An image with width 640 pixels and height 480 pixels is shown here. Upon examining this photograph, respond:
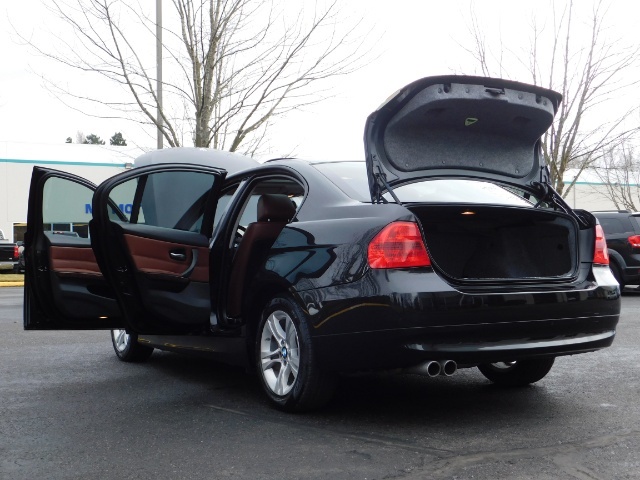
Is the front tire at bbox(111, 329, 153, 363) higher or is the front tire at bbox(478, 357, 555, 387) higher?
the front tire at bbox(478, 357, 555, 387)

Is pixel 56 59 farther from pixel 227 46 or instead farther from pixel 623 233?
pixel 623 233

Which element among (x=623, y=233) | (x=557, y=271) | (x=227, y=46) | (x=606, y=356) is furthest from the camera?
(x=227, y=46)

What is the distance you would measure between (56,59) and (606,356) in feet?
40.5

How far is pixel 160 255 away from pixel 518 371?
99.1 inches

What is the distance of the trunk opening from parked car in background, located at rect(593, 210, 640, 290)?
10142 mm

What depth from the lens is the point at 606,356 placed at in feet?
22.8

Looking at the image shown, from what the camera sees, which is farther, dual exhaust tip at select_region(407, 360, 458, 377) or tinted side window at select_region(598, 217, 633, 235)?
tinted side window at select_region(598, 217, 633, 235)

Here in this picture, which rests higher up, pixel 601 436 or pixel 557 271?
pixel 557 271

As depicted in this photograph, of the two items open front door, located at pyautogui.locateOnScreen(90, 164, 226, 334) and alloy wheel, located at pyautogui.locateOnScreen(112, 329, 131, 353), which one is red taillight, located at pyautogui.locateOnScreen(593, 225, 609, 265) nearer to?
open front door, located at pyautogui.locateOnScreen(90, 164, 226, 334)

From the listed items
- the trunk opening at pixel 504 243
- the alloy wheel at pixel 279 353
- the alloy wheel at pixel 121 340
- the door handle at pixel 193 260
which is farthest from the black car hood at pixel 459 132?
the alloy wheel at pixel 121 340

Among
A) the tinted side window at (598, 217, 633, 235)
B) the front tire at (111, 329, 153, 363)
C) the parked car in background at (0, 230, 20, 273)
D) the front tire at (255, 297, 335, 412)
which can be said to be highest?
the tinted side window at (598, 217, 633, 235)

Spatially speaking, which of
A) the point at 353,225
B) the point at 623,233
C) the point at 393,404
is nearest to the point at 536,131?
the point at 353,225

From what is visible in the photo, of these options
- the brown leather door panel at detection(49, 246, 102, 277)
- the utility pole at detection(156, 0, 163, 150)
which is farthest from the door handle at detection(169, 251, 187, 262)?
the utility pole at detection(156, 0, 163, 150)

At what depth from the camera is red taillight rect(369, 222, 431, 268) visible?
14.1ft
